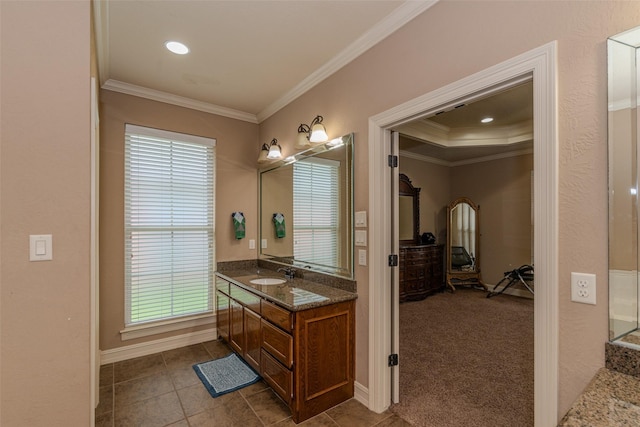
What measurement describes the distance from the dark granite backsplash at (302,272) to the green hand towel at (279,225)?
35cm

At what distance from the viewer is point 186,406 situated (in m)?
2.29

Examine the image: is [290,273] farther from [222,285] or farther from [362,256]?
[362,256]

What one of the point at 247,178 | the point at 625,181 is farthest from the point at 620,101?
the point at 247,178

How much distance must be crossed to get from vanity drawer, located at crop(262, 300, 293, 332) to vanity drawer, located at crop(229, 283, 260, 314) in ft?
0.48

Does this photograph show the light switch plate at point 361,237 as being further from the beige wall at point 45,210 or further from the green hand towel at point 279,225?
the beige wall at point 45,210

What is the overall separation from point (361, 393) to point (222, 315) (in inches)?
69.9

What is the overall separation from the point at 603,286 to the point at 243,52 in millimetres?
2732

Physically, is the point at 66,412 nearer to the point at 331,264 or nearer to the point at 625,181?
the point at 331,264

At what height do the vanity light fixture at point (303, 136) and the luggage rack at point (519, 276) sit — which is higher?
the vanity light fixture at point (303, 136)

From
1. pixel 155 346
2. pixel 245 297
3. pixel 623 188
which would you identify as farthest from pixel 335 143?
pixel 155 346

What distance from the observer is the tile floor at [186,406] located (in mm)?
2109

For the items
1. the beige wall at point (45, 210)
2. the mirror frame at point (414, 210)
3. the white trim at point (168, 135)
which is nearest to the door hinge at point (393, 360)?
the beige wall at point (45, 210)

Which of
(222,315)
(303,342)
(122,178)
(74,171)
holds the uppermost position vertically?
(122,178)

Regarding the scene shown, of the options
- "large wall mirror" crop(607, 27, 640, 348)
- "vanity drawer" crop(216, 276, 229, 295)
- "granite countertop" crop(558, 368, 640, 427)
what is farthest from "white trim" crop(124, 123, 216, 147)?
"granite countertop" crop(558, 368, 640, 427)
